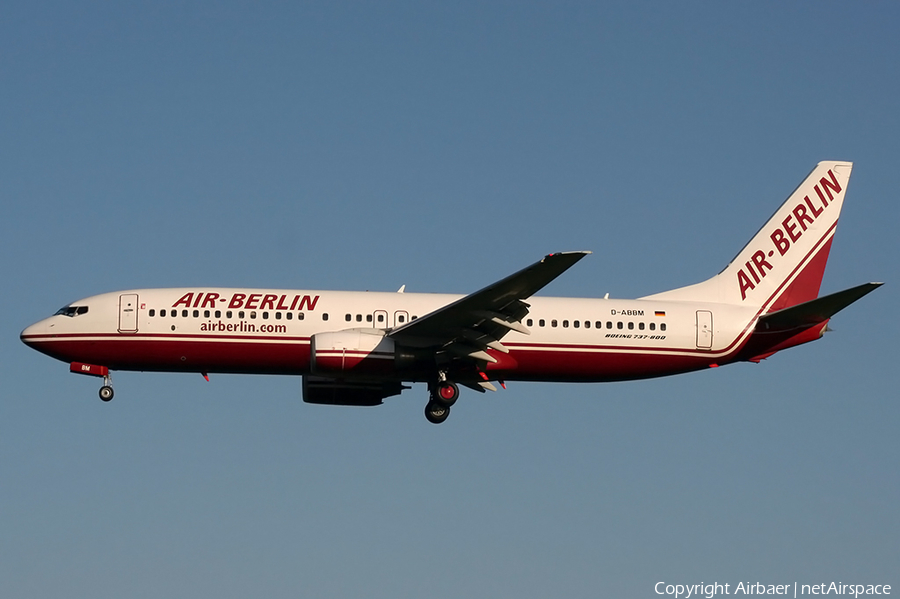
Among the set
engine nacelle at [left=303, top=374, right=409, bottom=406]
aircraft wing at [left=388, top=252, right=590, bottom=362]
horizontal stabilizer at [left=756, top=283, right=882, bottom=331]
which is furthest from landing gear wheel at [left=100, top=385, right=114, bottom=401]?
horizontal stabilizer at [left=756, top=283, right=882, bottom=331]

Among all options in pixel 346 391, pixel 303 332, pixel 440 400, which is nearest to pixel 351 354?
pixel 303 332

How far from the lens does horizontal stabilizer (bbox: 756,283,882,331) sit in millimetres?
39875

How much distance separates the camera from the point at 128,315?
137 feet

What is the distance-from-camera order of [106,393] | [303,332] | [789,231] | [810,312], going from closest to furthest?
[303,332]
[810,312]
[106,393]
[789,231]

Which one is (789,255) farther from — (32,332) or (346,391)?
(32,332)

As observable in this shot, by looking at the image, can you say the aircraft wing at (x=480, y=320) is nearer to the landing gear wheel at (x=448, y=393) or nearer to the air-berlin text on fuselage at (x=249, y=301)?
the landing gear wheel at (x=448, y=393)

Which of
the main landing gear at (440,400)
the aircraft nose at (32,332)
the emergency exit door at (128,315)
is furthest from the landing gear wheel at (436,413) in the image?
the aircraft nose at (32,332)

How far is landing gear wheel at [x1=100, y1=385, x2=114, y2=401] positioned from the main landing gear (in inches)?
431

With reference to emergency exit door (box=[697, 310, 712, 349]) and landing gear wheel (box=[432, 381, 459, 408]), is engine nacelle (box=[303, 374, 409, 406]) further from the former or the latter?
emergency exit door (box=[697, 310, 712, 349])

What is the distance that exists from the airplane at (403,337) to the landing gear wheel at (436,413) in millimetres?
42

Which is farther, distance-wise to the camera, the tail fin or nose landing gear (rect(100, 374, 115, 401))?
the tail fin

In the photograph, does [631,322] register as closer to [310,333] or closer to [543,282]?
[543,282]

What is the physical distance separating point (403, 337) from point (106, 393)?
10629 mm

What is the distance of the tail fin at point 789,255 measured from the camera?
149ft
